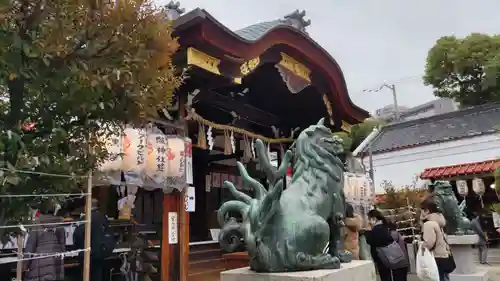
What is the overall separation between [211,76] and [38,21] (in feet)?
15.7

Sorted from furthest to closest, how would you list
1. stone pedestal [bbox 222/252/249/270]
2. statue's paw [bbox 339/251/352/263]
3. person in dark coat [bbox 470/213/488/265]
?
person in dark coat [bbox 470/213/488/265] < stone pedestal [bbox 222/252/249/270] < statue's paw [bbox 339/251/352/263]

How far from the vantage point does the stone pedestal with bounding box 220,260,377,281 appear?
11.5 feet

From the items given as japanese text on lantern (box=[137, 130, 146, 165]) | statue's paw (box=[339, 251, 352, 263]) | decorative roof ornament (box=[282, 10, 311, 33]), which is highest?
decorative roof ornament (box=[282, 10, 311, 33])

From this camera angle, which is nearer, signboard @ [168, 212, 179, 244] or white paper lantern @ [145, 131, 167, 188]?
white paper lantern @ [145, 131, 167, 188]

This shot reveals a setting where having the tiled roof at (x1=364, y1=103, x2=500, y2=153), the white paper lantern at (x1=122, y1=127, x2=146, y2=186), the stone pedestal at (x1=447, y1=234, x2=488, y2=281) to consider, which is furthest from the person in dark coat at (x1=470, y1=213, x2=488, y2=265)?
the white paper lantern at (x1=122, y1=127, x2=146, y2=186)

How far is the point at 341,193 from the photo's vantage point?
4.32 metres

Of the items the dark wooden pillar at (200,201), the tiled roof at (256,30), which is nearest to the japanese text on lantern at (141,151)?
the tiled roof at (256,30)

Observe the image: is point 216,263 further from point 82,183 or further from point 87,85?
point 87,85

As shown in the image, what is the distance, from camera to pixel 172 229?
7492 mm

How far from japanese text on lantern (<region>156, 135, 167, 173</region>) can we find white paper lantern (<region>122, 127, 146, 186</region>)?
0.33 metres

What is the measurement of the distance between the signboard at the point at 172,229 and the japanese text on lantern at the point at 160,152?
922mm

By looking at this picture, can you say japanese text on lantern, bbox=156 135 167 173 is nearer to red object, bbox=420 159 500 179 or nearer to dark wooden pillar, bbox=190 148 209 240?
dark wooden pillar, bbox=190 148 209 240

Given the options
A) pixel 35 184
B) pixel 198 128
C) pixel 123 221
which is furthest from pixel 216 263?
pixel 35 184

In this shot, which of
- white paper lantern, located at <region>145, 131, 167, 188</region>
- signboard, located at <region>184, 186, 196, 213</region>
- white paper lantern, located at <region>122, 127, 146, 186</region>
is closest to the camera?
white paper lantern, located at <region>122, 127, 146, 186</region>
